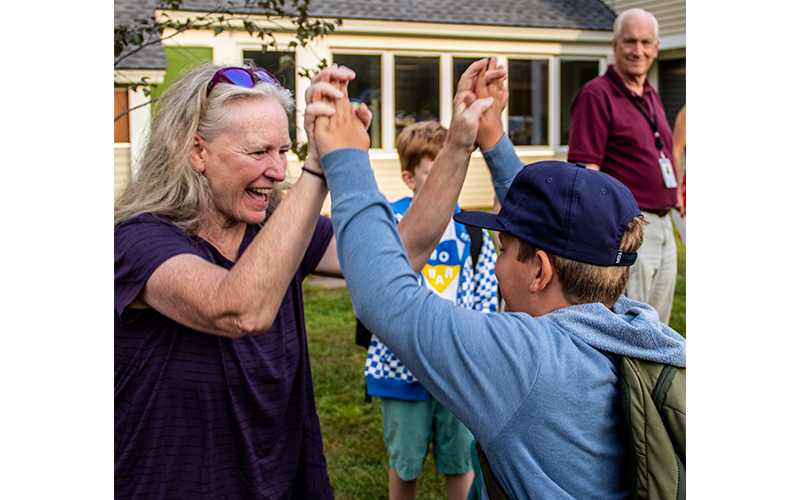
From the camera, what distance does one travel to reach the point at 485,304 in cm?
346

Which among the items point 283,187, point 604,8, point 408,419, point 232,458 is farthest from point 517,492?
point 604,8

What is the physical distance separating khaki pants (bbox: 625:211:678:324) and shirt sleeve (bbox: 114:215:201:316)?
10.8ft

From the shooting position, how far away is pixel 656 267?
4.45 meters

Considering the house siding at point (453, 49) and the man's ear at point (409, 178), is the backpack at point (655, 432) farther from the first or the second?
the house siding at point (453, 49)

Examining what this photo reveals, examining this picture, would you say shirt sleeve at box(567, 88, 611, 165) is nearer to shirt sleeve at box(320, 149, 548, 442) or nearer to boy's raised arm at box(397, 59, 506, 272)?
boy's raised arm at box(397, 59, 506, 272)

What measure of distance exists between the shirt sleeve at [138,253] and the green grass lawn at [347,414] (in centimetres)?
260

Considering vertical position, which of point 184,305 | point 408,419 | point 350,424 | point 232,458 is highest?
point 184,305

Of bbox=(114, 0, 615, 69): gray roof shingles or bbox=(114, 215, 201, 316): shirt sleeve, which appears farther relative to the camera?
bbox=(114, 0, 615, 69): gray roof shingles

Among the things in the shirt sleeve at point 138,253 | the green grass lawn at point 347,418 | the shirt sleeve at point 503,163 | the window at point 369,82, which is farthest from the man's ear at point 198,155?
the window at point 369,82

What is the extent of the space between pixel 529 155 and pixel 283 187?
14.5 meters

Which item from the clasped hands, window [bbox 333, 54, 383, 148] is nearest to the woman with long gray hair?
the clasped hands

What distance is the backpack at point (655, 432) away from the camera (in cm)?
135

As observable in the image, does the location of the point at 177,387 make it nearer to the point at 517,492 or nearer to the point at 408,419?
the point at 517,492

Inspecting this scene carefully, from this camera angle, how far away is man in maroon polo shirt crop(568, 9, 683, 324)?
4.27 metres
